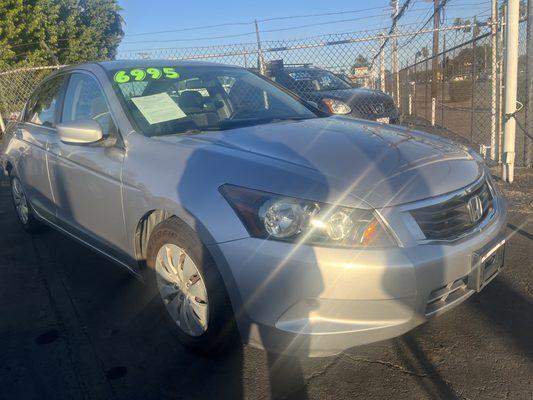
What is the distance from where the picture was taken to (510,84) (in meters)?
5.42

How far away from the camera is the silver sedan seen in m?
2.08

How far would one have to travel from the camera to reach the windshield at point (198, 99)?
3090 mm

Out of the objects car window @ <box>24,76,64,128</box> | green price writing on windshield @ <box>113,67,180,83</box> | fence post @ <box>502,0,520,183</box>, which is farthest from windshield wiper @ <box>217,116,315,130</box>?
fence post @ <box>502,0,520,183</box>

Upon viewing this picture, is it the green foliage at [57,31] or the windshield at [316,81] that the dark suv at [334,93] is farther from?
the green foliage at [57,31]

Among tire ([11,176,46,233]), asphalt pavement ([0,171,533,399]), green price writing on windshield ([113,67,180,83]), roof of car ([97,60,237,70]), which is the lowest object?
asphalt pavement ([0,171,533,399])

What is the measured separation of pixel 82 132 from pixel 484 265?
7.84ft

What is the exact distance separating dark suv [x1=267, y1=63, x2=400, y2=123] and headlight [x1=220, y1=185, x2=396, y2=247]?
→ 19.4 feet

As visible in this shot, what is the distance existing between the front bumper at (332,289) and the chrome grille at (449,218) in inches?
2.6

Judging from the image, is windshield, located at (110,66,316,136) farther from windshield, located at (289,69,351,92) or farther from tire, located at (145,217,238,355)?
windshield, located at (289,69,351,92)

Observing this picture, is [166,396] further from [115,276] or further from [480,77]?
[480,77]

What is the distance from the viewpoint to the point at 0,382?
256cm

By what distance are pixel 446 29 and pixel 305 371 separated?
239 inches

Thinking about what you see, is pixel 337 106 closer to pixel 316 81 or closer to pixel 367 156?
pixel 316 81

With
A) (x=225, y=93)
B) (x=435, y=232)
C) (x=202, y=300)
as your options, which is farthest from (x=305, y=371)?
(x=225, y=93)
